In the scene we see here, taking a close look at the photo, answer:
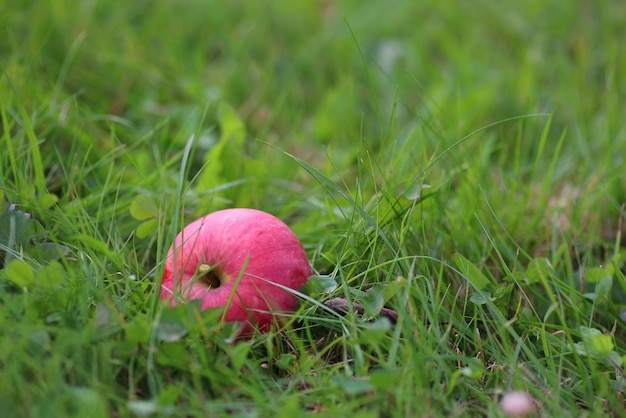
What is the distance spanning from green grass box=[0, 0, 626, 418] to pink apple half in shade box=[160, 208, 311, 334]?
0.09m

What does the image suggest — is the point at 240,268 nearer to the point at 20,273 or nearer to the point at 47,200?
the point at 20,273

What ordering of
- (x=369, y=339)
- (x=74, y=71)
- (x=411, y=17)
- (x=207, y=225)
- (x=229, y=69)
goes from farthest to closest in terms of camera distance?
(x=411, y=17) → (x=229, y=69) → (x=74, y=71) → (x=207, y=225) → (x=369, y=339)

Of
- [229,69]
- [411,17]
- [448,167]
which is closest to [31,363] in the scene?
[448,167]

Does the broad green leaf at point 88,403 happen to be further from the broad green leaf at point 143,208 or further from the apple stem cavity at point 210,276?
the broad green leaf at point 143,208

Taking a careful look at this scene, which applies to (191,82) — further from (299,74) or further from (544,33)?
(544,33)

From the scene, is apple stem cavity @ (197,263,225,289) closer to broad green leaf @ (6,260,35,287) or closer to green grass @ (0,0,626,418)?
green grass @ (0,0,626,418)

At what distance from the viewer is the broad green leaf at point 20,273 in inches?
65.3

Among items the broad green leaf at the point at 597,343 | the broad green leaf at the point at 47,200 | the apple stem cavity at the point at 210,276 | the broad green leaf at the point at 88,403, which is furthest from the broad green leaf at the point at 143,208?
Result: the broad green leaf at the point at 597,343

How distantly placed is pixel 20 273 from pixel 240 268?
1.76 ft

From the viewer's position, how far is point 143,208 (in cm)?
216

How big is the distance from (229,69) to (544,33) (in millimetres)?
1868

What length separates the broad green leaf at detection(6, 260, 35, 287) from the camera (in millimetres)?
1658

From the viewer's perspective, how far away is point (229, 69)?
11.9ft

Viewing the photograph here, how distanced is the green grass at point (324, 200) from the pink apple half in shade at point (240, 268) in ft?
0.28
